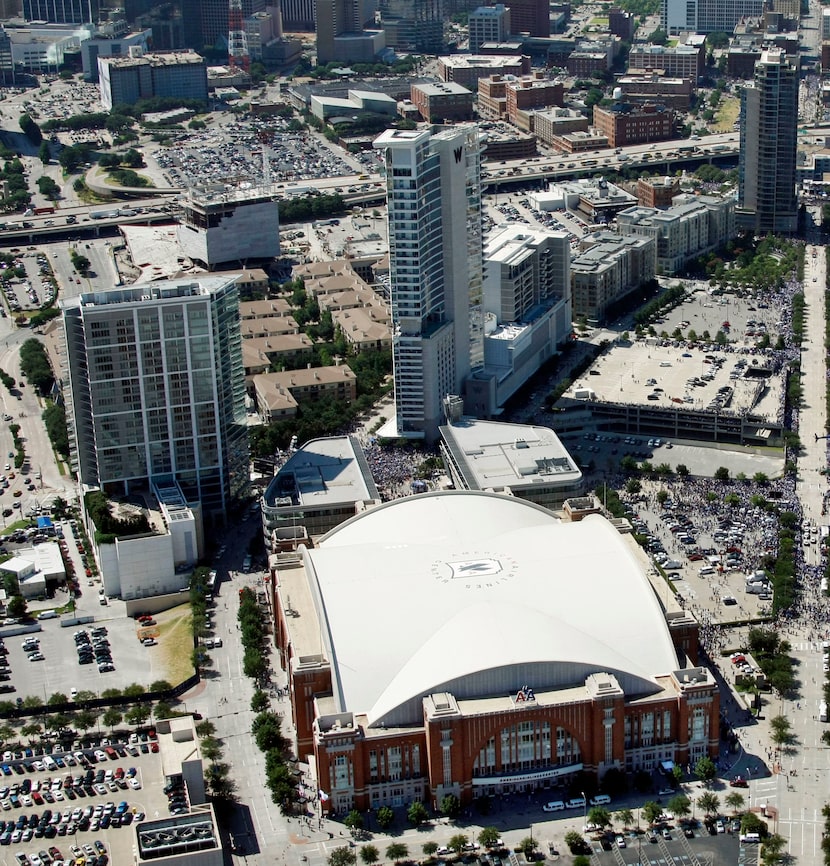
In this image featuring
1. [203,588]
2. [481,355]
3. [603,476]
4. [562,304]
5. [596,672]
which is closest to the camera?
[596,672]

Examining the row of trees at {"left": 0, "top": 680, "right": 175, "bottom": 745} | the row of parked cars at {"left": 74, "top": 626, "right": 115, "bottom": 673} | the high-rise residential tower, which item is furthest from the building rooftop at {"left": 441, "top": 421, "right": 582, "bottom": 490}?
the row of trees at {"left": 0, "top": 680, "right": 175, "bottom": 745}

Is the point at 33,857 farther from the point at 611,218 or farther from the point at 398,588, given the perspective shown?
the point at 611,218

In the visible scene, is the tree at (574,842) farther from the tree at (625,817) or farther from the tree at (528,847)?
the tree at (625,817)

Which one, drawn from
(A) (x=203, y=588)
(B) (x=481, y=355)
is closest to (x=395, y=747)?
(A) (x=203, y=588)

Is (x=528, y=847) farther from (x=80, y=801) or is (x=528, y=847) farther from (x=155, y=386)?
(x=155, y=386)

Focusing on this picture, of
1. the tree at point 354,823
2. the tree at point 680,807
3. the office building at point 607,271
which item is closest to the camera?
the tree at point 680,807

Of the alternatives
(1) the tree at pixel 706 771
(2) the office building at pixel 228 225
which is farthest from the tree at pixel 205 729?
(2) the office building at pixel 228 225
